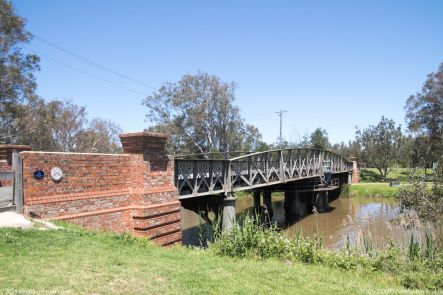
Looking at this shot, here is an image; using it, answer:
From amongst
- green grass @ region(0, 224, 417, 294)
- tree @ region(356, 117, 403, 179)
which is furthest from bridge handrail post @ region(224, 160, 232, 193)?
tree @ region(356, 117, 403, 179)

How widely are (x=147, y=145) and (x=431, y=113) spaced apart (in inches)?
1769

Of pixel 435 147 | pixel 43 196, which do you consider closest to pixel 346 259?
pixel 43 196

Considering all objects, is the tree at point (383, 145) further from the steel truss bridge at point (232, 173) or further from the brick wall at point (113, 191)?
the brick wall at point (113, 191)

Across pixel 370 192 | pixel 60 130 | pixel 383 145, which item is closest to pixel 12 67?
pixel 60 130

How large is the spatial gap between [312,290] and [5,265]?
429 centimetres

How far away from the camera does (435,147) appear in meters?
48.3

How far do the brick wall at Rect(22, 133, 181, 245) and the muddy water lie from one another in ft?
18.2

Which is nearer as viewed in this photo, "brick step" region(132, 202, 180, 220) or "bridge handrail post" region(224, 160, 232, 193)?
"brick step" region(132, 202, 180, 220)

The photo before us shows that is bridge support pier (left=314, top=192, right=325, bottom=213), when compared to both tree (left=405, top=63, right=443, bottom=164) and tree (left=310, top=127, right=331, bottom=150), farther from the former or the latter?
tree (left=310, top=127, right=331, bottom=150)

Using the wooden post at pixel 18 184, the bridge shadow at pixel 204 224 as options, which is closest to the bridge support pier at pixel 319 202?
the bridge shadow at pixel 204 224

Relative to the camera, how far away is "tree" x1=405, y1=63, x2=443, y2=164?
46.1 metres

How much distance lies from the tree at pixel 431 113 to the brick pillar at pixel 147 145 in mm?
42003

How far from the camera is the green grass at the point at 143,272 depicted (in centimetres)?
519

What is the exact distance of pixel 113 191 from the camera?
1053cm
